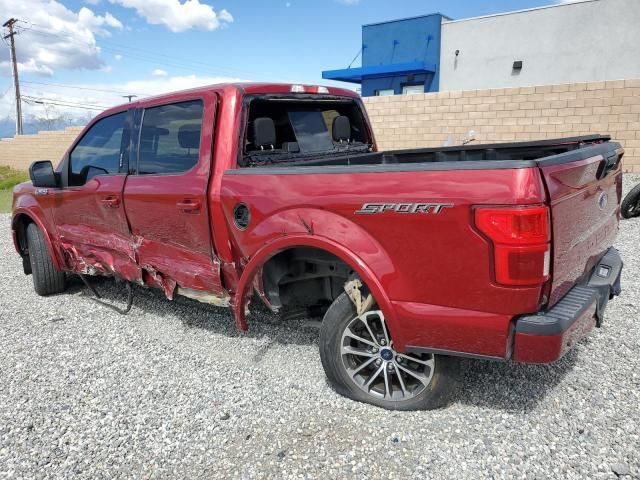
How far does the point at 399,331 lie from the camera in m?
2.72

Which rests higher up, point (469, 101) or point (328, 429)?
point (469, 101)

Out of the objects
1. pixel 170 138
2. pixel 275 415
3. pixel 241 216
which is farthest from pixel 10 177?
pixel 275 415

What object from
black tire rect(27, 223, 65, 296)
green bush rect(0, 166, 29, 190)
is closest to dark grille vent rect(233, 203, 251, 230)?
black tire rect(27, 223, 65, 296)

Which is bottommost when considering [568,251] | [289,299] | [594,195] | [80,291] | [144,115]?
[80,291]

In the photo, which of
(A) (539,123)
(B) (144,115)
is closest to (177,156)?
(B) (144,115)

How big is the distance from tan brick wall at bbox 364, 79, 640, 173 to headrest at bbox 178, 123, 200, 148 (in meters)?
9.31

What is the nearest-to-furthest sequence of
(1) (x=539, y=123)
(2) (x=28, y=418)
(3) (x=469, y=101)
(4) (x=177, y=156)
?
1. (2) (x=28, y=418)
2. (4) (x=177, y=156)
3. (1) (x=539, y=123)
4. (3) (x=469, y=101)

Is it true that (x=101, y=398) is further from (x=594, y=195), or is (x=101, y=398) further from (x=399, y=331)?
(x=594, y=195)

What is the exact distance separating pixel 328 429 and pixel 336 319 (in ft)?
2.00

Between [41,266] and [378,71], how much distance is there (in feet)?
64.7

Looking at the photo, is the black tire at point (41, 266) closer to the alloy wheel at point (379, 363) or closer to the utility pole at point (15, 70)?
the alloy wheel at point (379, 363)

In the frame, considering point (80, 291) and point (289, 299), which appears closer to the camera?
point (289, 299)

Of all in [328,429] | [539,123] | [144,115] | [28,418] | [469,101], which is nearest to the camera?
[328,429]

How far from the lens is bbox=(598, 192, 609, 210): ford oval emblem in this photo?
10.1 ft
